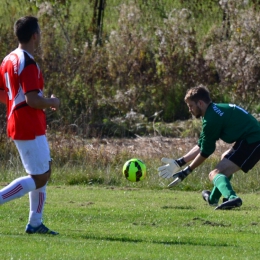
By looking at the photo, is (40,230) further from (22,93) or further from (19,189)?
(22,93)

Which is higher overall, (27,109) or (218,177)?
(27,109)

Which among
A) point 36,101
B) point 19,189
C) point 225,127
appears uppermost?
point 36,101

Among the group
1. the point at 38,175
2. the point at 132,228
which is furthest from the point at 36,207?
the point at 132,228

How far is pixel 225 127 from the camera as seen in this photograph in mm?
9266

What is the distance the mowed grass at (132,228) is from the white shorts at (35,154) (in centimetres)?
64

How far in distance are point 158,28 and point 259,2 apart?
12.4 ft

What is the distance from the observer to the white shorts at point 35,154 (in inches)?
273

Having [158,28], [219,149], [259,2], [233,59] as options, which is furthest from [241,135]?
[259,2]

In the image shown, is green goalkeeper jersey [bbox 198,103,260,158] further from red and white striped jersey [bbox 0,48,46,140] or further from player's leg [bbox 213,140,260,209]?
red and white striped jersey [bbox 0,48,46,140]

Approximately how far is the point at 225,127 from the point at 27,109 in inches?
125

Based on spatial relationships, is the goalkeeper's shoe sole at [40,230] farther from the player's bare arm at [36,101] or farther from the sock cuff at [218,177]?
the sock cuff at [218,177]

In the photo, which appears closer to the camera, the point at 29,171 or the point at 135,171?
the point at 29,171

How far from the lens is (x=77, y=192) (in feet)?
37.6

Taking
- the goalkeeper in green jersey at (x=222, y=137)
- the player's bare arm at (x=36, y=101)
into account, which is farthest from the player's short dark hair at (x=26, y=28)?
the goalkeeper in green jersey at (x=222, y=137)
